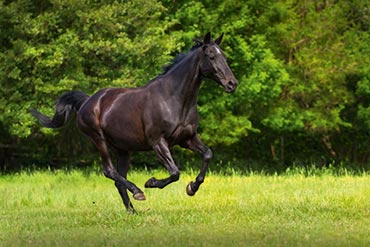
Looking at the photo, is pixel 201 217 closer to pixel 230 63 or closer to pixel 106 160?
pixel 106 160

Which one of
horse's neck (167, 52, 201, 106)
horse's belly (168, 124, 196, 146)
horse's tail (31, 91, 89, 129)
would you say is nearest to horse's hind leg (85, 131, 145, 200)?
horse's tail (31, 91, 89, 129)

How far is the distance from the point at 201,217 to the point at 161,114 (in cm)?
160

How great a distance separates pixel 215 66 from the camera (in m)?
12.9

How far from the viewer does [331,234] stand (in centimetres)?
→ 1107

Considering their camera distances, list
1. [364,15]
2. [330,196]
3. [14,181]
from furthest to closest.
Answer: [364,15] → [14,181] → [330,196]

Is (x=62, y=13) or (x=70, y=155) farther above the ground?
(x=62, y=13)

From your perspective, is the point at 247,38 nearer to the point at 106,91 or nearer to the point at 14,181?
the point at 14,181

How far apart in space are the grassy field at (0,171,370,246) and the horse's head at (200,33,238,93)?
194 cm

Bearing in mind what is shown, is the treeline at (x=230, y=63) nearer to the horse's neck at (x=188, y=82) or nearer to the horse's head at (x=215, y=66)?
the horse's neck at (x=188, y=82)

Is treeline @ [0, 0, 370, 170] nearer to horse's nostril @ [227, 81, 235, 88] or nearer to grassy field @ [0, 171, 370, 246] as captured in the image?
grassy field @ [0, 171, 370, 246]

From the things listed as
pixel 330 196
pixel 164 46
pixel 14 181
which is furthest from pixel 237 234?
pixel 164 46

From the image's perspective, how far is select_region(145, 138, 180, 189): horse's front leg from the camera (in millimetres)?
12789

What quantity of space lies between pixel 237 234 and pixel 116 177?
3.37 metres

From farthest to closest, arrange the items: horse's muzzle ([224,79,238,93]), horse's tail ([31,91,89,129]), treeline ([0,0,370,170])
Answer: treeline ([0,0,370,170]), horse's tail ([31,91,89,129]), horse's muzzle ([224,79,238,93])
